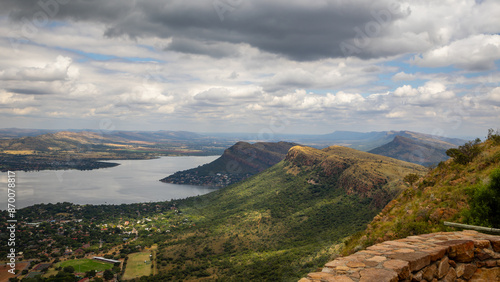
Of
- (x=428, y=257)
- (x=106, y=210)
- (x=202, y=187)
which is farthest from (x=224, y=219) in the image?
(x=202, y=187)

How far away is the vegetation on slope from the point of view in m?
10.1

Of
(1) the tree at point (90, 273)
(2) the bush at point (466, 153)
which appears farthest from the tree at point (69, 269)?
(2) the bush at point (466, 153)

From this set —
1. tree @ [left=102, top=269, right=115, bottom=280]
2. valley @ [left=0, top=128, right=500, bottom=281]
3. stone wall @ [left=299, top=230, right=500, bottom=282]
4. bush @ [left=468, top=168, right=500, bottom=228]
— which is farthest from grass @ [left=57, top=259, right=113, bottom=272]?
bush @ [left=468, top=168, right=500, bottom=228]

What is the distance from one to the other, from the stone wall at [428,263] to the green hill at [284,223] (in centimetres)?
2406

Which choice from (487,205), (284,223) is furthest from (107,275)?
(487,205)

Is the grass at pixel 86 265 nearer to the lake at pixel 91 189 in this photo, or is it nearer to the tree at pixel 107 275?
the tree at pixel 107 275

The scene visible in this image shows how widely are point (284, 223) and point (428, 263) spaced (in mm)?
57877

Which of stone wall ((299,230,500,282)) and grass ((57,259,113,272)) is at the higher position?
stone wall ((299,230,500,282))

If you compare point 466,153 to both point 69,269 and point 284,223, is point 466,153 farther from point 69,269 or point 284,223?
point 69,269

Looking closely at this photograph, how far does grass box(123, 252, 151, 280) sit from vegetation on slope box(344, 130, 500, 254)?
46.1 m

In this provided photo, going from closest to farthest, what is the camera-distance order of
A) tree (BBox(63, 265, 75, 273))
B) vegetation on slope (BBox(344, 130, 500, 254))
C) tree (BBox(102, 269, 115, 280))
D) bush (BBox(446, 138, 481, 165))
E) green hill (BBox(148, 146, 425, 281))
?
vegetation on slope (BBox(344, 130, 500, 254)) < bush (BBox(446, 138, 481, 165)) < green hill (BBox(148, 146, 425, 281)) < tree (BBox(102, 269, 115, 280)) < tree (BBox(63, 265, 75, 273))

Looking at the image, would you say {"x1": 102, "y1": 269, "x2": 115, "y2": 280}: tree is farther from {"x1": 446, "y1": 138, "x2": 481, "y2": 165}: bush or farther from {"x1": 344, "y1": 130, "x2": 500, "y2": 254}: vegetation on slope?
{"x1": 446, "y1": 138, "x2": 481, "y2": 165}: bush

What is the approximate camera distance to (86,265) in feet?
178

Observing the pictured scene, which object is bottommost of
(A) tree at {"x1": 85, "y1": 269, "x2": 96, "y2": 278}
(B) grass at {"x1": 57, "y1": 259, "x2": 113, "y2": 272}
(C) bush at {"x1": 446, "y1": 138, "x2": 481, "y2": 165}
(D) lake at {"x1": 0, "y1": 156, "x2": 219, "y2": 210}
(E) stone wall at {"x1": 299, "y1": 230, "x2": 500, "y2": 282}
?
(D) lake at {"x1": 0, "y1": 156, "x2": 219, "y2": 210}
